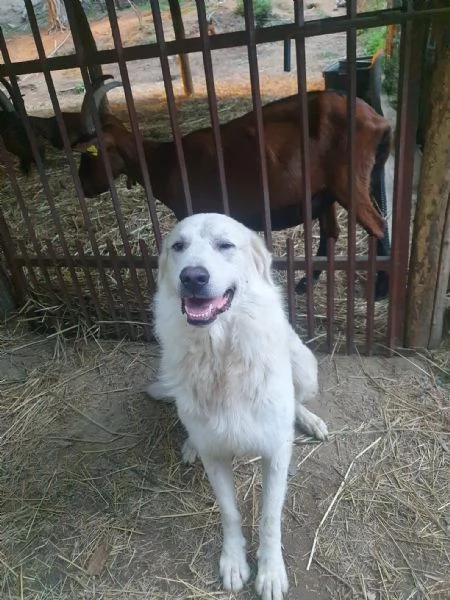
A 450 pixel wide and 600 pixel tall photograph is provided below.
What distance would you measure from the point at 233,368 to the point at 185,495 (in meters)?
0.92

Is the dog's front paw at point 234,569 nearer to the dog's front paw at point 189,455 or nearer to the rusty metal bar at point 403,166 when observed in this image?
the dog's front paw at point 189,455

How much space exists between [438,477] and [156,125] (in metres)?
6.54

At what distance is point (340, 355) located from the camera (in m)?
3.25

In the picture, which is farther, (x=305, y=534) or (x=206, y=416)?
(x=305, y=534)

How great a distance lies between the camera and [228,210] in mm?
2928

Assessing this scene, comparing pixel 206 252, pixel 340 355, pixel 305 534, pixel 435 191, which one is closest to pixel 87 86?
pixel 206 252

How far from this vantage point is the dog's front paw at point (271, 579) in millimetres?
2008

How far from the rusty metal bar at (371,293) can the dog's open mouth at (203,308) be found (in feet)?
4.36

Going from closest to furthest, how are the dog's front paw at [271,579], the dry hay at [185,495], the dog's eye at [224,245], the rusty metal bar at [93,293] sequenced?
Answer: the dog's eye at [224,245]
the dog's front paw at [271,579]
the dry hay at [185,495]
the rusty metal bar at [93,293]

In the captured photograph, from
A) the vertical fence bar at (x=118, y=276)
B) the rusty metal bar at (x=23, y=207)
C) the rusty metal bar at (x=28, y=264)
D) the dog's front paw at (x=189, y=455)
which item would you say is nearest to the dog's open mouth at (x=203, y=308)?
the dog's front paw at (x=189, y=455)

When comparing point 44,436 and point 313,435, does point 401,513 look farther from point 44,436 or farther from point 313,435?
point 44,436

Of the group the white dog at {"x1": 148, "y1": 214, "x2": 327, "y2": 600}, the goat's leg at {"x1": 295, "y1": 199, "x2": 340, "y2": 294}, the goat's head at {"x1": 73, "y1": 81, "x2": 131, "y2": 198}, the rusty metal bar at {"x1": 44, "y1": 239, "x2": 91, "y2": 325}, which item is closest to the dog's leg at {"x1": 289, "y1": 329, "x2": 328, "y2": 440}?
the white dog at {"x1": 148, "y1": 214, "x2": 327, "y2": 600}

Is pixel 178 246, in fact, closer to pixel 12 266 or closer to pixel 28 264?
pixel 28 264

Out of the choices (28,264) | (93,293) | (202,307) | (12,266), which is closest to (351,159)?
(202,307)
